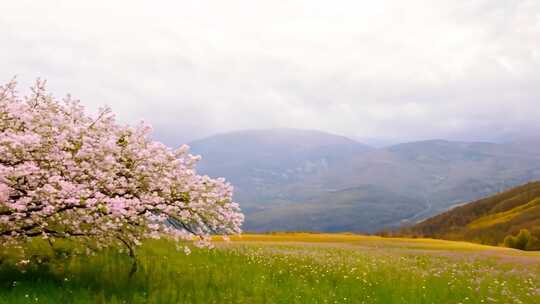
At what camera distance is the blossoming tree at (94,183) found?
13.5 metres

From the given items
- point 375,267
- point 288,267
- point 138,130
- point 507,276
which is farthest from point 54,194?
point 507,276

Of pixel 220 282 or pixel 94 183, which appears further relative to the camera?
pixel 220 282

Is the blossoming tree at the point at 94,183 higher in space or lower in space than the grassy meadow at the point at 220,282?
higher

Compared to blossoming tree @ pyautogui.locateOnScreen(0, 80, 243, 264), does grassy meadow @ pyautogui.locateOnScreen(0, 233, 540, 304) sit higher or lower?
lower

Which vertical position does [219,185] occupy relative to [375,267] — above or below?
above

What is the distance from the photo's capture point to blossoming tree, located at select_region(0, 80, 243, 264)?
1351cm

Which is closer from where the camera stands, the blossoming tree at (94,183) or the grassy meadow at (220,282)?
the blossoming tree at (94,183)

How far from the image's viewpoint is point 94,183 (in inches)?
565

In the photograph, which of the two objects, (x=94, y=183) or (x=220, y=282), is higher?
(x=94, y=183)

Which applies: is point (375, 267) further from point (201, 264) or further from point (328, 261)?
point (201, 264)

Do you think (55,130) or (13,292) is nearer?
(13,292)

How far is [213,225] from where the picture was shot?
53.9 feet

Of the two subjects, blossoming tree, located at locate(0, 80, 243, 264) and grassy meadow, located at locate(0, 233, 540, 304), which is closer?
blossoming tree, located at locate(0, 80, 243, 264)

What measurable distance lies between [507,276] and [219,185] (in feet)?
49.0
